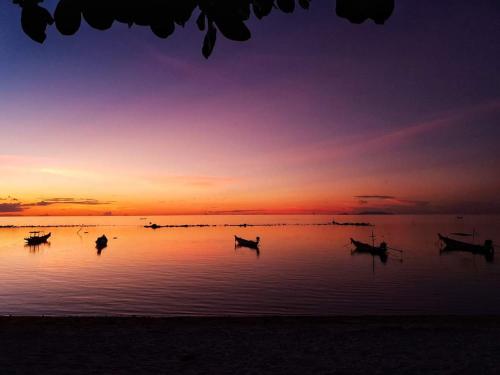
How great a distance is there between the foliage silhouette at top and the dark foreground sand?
10340 millimetres

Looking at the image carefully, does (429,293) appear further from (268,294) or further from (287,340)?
(287,340)

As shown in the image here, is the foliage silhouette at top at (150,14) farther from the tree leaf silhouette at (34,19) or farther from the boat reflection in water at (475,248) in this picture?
the boat reflection in water at (475,248)

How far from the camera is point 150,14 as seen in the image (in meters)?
1.51

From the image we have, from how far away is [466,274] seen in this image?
4866 centimetres

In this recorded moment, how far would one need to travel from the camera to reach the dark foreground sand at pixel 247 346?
35.2 ft

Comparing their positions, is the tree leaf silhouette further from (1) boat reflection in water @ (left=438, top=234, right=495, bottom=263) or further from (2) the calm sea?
(1) boat reflection in water @ (left=438, top=234, right=495, bottom=263)

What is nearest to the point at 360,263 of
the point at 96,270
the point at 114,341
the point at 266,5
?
the point at 96,270

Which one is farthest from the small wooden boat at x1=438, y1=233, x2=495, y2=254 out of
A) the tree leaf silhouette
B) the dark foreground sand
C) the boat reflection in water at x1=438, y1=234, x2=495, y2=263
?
the tree leaf silhouette

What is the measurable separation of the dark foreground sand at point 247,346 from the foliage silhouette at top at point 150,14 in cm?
1034

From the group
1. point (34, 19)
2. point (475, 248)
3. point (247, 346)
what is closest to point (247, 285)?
point (247, 346)

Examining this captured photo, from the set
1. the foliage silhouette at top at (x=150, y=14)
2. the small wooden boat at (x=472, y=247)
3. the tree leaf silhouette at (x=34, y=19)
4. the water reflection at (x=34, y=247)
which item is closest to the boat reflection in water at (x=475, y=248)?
the small wooden boat at (x=472, y=247)

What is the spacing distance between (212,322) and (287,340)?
4201mm

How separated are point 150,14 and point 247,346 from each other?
12644mm

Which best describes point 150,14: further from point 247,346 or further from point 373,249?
point 373,249
